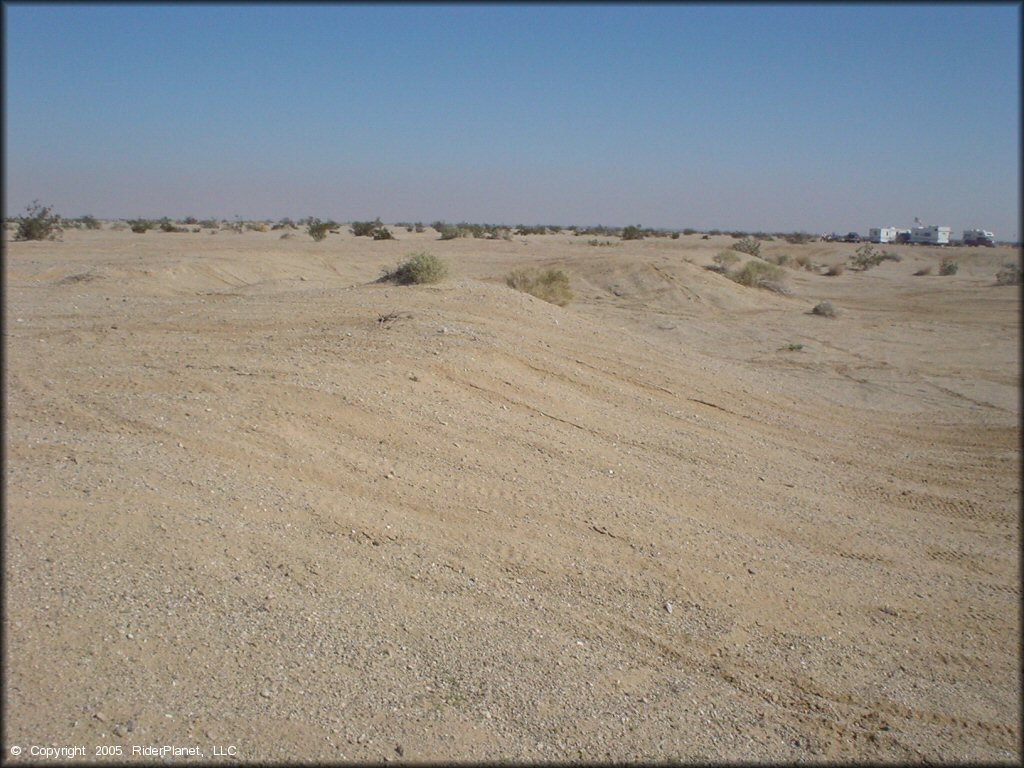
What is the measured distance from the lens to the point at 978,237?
230 feet

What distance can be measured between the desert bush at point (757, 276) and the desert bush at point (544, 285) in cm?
1169

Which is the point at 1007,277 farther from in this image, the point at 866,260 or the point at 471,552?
the point at 471,552

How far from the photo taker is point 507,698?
14.4 ft

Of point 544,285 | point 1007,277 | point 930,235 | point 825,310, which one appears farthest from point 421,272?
point 930,235

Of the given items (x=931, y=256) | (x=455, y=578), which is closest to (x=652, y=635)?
(x=455, y=578)

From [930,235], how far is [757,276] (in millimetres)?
55197

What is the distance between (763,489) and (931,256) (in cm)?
4760

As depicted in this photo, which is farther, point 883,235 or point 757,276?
point 883,235

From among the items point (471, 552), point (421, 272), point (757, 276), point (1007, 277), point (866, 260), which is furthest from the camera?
point (866, 260)

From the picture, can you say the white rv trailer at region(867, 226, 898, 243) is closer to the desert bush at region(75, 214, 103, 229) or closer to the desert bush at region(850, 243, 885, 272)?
the desert bush at region(850, 243, 885, 272)

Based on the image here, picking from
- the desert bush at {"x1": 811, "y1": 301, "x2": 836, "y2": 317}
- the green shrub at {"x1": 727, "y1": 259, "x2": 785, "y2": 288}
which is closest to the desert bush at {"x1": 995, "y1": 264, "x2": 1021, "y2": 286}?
the green shrub at {"x1": 727, "y1": 259, "x2": 785, "y2": 288}

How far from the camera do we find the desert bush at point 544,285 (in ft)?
57.3

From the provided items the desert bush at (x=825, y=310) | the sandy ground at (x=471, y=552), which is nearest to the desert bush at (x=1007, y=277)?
the desert bush at (x=825, y=310)

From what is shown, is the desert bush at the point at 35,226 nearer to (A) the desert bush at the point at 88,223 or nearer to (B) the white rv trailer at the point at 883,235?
(A) the desert bush at the point at 88,223
